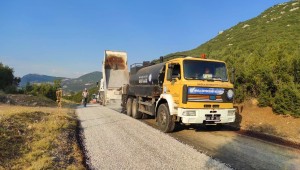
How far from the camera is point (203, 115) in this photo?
10336mm

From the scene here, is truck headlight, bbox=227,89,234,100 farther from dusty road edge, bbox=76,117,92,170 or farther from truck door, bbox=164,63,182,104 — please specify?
dusty road edge, bbox=76,117,92,170

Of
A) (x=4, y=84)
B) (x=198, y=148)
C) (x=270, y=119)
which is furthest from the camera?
(x=4, y=84)

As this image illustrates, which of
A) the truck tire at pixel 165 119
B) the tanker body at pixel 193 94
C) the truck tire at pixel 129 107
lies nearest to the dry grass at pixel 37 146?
the truck tire at pixel 165 119

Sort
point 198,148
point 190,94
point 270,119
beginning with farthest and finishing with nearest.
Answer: point 270,119 → point 190,94 → point 198,148

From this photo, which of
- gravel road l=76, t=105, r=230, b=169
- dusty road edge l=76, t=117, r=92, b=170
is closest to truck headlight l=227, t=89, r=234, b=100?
gravel road l=76, t=105, r=230, b=169

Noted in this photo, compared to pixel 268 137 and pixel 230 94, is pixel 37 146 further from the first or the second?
pixel 268 137

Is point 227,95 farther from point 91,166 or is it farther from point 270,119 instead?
point 91,166

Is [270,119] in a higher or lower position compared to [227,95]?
lower

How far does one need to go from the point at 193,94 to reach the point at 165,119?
1711mm

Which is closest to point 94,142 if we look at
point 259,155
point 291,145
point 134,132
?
point 134,132

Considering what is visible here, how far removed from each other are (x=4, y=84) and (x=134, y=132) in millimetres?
40182

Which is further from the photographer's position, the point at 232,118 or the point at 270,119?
the point at 270,119

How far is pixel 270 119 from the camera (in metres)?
12.4

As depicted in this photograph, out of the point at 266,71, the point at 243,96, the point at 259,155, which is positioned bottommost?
the point at 259,155
